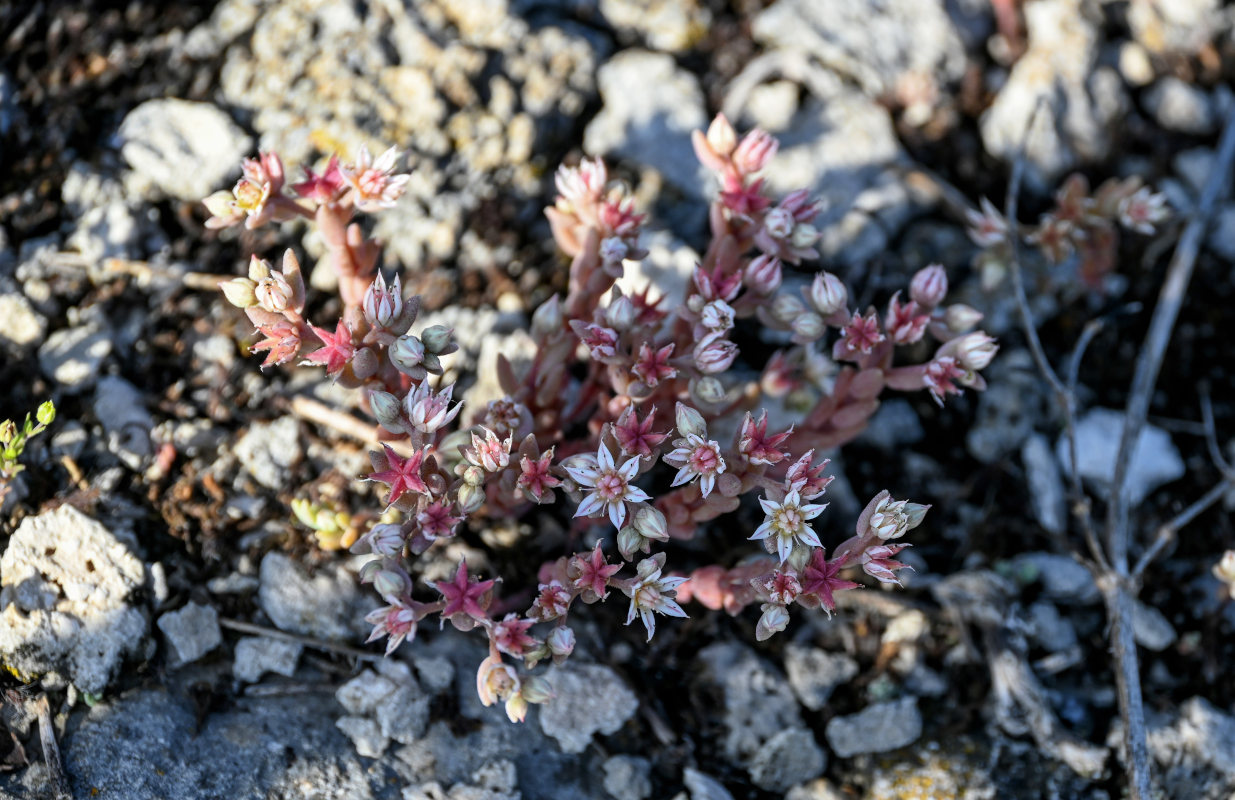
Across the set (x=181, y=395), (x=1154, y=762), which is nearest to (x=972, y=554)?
(x=1154, y=762)

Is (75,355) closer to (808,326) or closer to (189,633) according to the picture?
(189,633)

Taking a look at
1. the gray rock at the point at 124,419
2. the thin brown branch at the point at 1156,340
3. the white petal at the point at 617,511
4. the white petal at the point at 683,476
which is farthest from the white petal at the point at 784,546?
the gray rock at the point at 124,419

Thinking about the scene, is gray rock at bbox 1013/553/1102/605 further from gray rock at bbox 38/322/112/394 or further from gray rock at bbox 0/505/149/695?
gray rock at bbox 38/322/112/394

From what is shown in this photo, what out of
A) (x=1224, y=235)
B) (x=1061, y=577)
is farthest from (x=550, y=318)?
(x=1224, y=235)

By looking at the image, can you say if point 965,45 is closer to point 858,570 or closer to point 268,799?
point 858,570

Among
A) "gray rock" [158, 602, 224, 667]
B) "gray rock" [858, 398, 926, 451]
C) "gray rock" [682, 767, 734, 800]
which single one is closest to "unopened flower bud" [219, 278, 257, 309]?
"gray rock" [158, 602, 224, 667]

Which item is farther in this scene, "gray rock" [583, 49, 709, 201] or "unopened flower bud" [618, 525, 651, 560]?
"gray rock" [583, 49, 709, 201]
